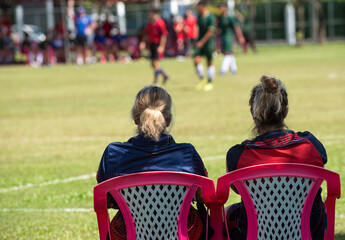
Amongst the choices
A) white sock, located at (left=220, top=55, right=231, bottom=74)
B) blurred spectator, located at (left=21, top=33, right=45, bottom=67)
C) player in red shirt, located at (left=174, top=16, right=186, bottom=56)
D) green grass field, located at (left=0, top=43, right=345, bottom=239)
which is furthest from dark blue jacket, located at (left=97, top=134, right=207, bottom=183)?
player in red shirt, located at (left=174, top=16, right=186, bottom=56)

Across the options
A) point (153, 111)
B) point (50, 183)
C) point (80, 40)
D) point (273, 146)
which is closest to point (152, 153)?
point (153, 111)

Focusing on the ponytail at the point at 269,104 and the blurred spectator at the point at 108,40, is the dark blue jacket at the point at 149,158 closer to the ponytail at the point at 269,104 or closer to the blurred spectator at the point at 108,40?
the ponytail at the point at 269,104

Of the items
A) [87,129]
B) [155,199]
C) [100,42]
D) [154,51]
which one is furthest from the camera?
[100,42]

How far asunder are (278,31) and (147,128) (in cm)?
5707

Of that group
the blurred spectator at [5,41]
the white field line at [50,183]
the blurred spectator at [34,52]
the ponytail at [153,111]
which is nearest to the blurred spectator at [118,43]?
the blurred spectator at [34,52]

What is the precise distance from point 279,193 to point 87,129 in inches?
329

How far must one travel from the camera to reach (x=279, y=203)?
11.9 feet

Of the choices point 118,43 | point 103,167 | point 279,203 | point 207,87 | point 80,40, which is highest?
point 80,40

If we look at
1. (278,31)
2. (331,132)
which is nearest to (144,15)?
(278,31)

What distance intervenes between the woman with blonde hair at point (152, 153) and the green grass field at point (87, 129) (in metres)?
0.74

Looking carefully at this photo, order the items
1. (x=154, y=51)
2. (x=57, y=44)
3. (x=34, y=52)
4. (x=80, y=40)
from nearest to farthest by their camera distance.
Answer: (x=154, y=51)
(x=80, y=40)
(x=34, y=52)
(x=57, y=44)

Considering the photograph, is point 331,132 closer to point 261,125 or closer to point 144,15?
point 261,125

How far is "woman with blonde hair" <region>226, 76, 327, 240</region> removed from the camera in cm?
387

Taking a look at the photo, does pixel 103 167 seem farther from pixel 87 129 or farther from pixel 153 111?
pixel 87 129
